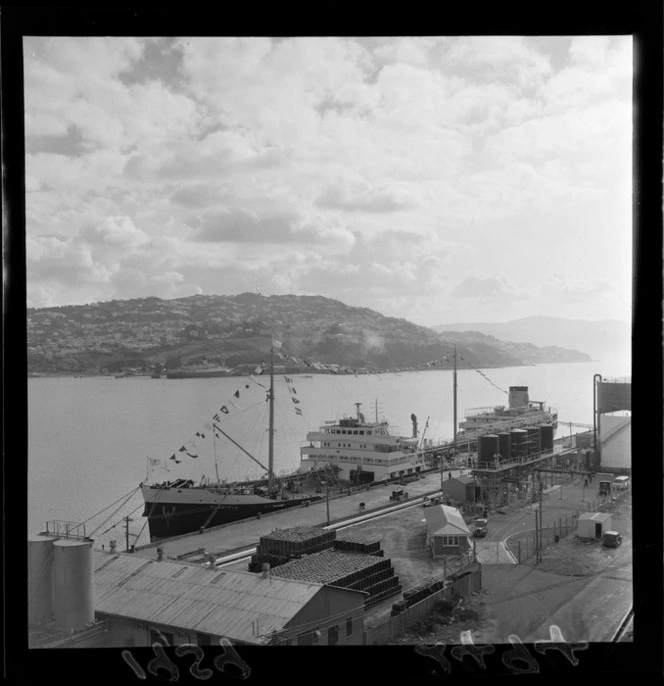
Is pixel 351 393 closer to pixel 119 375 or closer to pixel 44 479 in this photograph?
pixel 119 375

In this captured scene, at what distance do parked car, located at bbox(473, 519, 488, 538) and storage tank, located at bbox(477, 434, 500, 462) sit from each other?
40 cm

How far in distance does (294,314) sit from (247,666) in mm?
1361

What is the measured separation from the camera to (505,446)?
3.27 meters

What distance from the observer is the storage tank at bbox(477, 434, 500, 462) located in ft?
10.7

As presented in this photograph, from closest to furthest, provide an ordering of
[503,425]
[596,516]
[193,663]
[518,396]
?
[193,663] → [596,516] → [518,396] → [503,425]

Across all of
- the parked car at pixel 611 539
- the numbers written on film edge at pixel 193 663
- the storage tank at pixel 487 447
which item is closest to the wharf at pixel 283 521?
the storage tank at pixel 487 447

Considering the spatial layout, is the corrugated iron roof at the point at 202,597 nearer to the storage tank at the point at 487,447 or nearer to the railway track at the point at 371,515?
the railway track at the point at 371,515

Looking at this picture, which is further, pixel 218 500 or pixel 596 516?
pixel 218 500

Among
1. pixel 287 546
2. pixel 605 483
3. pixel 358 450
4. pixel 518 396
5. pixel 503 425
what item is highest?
pixel 518 396

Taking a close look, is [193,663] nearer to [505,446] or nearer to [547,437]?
[505,446]

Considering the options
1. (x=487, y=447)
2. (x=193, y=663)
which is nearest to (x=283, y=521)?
(x=487, y=447)

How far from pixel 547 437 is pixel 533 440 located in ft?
0.27
